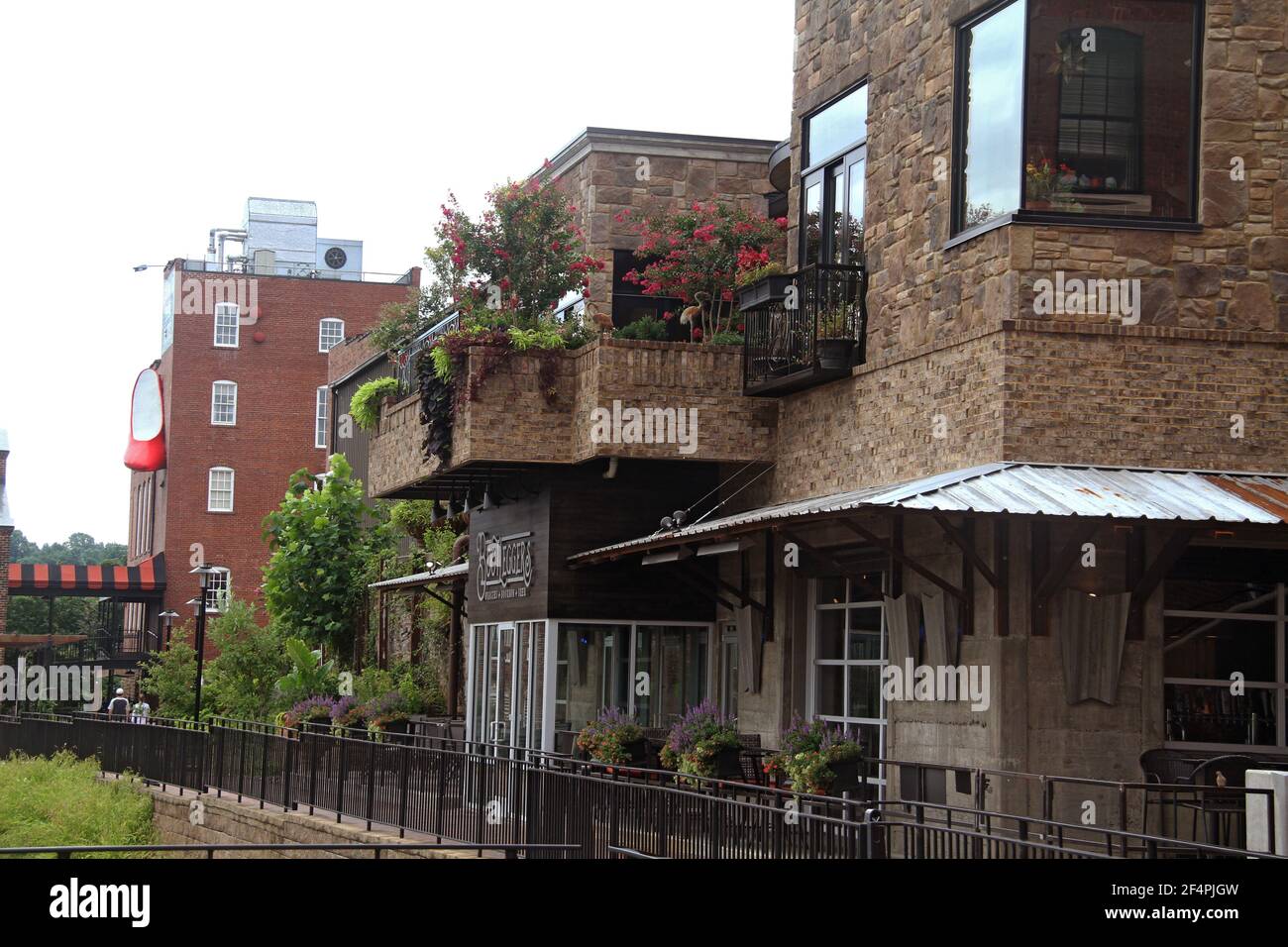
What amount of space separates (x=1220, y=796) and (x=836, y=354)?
20.5 ft

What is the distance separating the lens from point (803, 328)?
19.0 metres

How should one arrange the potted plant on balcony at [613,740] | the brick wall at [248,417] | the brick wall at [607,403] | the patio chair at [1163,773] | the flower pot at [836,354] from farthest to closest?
the brick wall at [248,417] → the brick wall at [607,403] → the potted plant on balcony at [613,740] → the flower pot at [836,354] → the patio chair at [1163,773]

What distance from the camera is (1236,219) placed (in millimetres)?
15578

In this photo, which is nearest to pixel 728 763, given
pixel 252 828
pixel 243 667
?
pixel 252 828

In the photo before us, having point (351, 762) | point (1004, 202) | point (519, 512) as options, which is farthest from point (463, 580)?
point (1004, 202)

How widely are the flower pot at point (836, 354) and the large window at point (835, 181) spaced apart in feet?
2.91

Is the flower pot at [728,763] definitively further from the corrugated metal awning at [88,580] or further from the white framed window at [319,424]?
the white framed window at [319,424]

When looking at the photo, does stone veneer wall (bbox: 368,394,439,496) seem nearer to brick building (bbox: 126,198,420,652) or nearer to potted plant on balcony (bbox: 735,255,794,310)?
potted plant on balcony (bbox: 735,255,794,310)

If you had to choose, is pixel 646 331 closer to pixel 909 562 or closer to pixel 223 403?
pixel 909 562

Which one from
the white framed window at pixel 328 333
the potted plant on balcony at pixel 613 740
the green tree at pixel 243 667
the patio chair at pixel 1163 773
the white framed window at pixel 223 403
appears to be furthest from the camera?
the white framed window at pixel 328 333

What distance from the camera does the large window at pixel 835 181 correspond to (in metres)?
18.8

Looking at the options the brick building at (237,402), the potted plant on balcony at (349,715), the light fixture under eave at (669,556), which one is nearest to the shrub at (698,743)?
the light fixture under eave at (669,556)

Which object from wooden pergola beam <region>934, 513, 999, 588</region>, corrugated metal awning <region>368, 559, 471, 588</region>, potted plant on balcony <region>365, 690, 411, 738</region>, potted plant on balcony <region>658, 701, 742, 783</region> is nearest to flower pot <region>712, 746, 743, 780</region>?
potted plant on balcony <region>658, 701, 742, 783</region>
